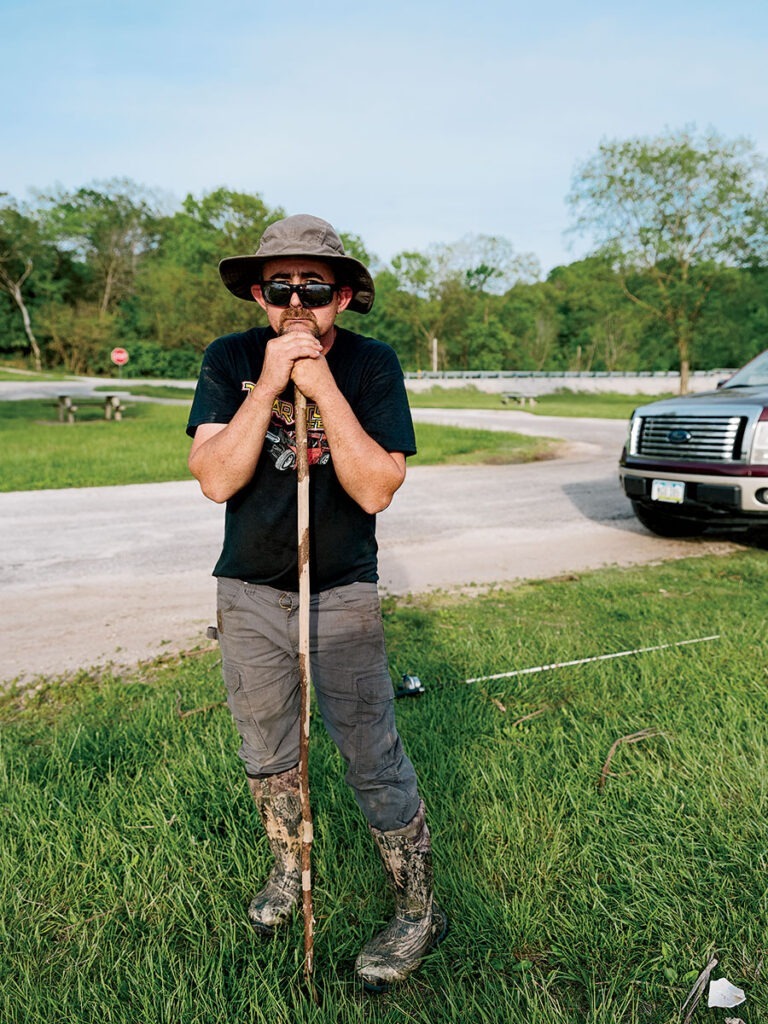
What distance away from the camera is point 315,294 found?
2.03 meters

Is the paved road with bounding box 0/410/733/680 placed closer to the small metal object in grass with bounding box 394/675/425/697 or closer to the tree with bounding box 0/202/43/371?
the small metal object in grass with bounding box 394/675/425/697

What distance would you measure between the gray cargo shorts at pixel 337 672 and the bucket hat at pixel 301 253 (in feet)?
2.80

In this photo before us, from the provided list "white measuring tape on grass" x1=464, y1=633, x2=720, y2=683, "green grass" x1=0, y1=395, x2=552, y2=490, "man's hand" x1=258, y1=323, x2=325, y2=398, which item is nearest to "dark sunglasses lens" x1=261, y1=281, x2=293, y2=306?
"man's hand" x1=258, y1=323, x2=325, y2=398

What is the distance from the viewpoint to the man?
2.06m

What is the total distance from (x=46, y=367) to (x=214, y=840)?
67.2m

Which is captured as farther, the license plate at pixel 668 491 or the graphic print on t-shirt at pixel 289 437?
the license plate at pixel 668 491

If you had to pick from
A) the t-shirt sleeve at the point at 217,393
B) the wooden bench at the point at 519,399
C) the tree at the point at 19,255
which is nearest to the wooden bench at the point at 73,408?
the wooden bench at the point at 519,399

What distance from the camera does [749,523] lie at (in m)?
6.78

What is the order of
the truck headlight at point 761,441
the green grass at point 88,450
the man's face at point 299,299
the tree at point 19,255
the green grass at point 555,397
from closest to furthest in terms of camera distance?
1. the man's face at point 299,299
2. the truck headlight at point 761,441
3. the green grass at point 88,450
4. the green grass at point 555,397
5. the tree at point 19,255

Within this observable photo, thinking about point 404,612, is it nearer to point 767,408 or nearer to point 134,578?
point 134,578

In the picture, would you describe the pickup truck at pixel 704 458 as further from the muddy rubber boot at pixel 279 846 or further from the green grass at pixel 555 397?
the green grass at pixel 555 397

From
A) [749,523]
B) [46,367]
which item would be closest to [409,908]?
[749,523]

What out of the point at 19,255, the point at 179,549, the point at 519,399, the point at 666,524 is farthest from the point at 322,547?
the point at 19,255

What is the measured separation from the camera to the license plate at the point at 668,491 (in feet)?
23.3
